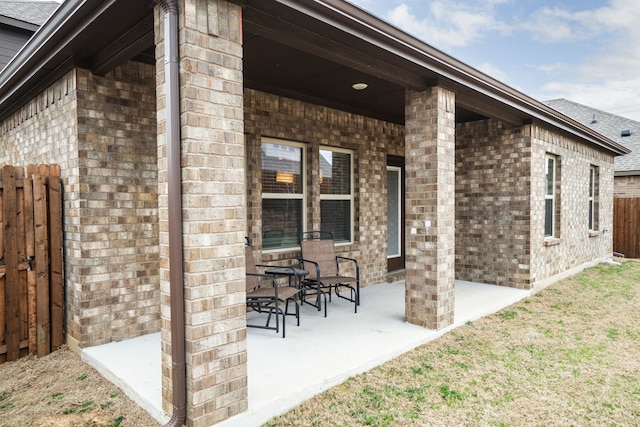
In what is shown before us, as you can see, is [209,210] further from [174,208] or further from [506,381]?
[506,381]

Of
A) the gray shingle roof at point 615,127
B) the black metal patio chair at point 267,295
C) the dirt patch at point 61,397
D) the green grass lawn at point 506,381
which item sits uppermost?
the gray shingle roof at point 615,127

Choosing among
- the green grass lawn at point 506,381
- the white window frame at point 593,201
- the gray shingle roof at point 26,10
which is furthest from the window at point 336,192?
the white window frame at point 593,201

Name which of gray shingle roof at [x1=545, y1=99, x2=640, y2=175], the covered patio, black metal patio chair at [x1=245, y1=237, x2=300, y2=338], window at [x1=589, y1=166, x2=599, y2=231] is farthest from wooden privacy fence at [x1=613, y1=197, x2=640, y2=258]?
black metal patio chair at [x1=245, y1=237, x2=300, y2=338]

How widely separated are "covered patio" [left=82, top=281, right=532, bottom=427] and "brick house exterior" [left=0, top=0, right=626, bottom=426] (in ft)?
0.68

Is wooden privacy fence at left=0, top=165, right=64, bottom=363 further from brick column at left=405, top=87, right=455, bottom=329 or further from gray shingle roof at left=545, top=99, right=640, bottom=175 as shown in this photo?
gray shingle roof at left=545, top=99, right=640, bottom=175

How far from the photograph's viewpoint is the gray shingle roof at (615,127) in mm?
13570

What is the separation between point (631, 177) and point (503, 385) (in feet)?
44.6

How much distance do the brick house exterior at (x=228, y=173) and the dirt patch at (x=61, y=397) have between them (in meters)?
0.32

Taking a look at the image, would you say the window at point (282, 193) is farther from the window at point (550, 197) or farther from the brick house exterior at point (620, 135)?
the brick house exterior at point (620, 135)

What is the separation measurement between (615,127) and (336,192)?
17.3 meters

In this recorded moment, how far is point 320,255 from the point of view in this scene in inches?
201

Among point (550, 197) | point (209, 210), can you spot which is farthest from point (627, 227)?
point (209, 210)

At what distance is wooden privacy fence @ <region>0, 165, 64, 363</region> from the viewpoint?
358 centimetres

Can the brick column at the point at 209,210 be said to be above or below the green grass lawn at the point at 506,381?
above
